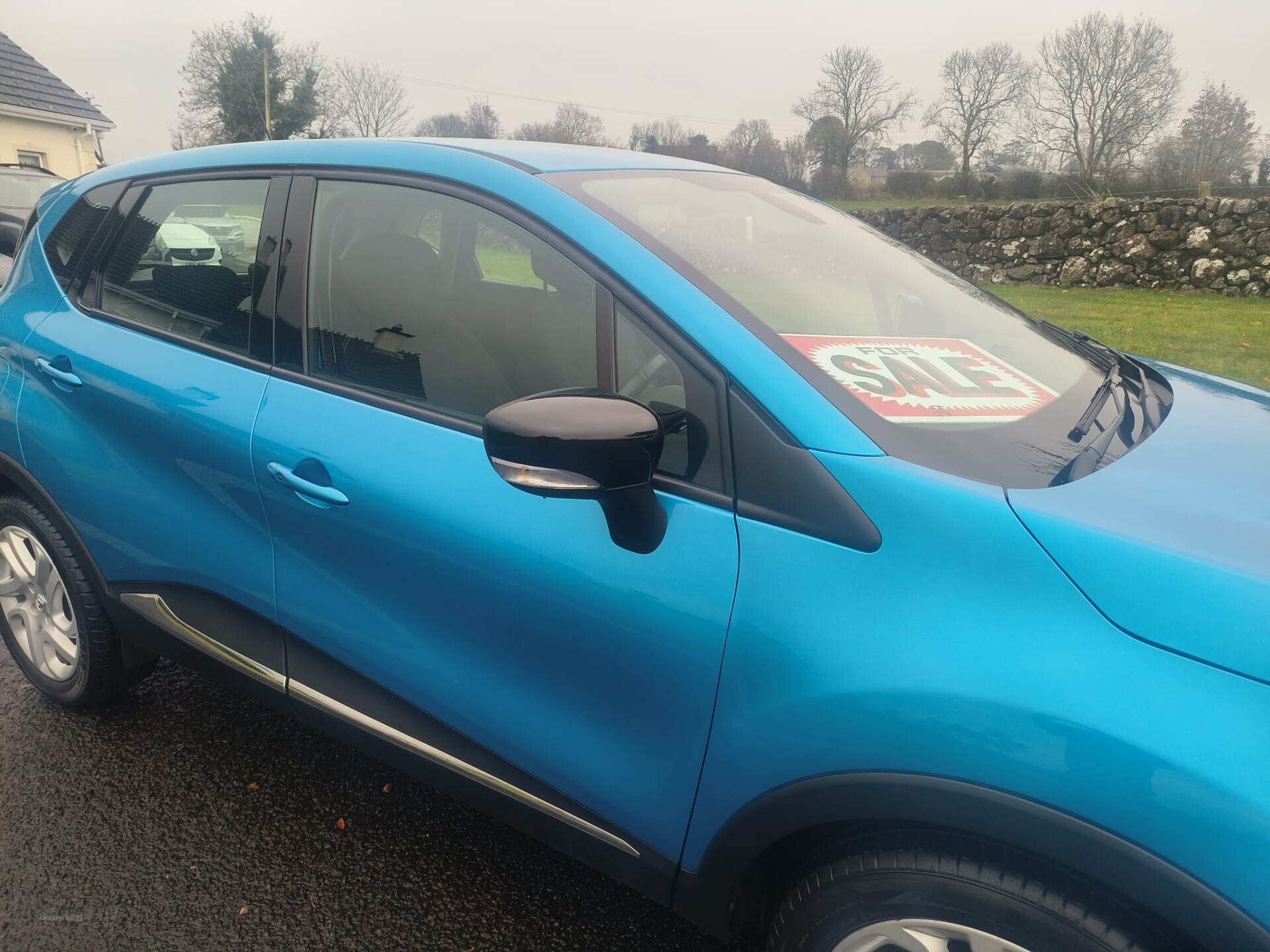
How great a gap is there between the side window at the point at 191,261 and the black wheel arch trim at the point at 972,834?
1598 mm

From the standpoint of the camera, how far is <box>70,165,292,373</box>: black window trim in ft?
7.07

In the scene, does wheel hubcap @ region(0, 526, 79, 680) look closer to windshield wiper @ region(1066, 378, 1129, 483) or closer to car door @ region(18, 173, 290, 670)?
car door @ region(18, 173, 290, 670)

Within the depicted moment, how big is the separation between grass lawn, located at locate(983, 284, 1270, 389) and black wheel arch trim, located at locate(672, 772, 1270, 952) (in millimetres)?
6090

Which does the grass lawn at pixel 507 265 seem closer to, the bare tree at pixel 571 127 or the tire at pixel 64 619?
the tire at pixel 64 619

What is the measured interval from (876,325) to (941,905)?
1.17 meters

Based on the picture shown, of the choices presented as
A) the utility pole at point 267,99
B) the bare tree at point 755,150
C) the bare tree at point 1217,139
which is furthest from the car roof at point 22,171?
the utility pole at point 267,99

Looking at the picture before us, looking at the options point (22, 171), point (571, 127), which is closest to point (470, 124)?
point (571, 127)

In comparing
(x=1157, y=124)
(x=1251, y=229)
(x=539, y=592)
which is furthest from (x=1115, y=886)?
(x=1157, y=124)

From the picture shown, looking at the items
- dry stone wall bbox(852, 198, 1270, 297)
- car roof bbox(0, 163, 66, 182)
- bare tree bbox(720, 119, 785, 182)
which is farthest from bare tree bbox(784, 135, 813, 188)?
car roof bbox(0, 163, 66, 182)

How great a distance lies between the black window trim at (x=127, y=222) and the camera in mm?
2154

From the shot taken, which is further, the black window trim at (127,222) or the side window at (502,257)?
the black window trim at (127,222)

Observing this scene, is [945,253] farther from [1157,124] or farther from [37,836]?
[37,836]

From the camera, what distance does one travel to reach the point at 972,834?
124 cm

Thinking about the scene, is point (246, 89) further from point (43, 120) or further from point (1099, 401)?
point (1099, 401)
